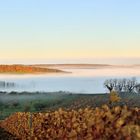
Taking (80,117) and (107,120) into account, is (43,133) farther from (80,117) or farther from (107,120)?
(107,120)

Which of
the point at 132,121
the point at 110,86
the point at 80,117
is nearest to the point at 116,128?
the point at 132,121

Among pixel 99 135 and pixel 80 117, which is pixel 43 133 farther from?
pixel 99 135

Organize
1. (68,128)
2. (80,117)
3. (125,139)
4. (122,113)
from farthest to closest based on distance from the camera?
1. (80,117)
2. (68,128)
3. (122,113)
4. (125,139)

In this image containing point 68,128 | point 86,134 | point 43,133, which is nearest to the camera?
point 86,134

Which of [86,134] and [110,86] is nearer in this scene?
[86,134]

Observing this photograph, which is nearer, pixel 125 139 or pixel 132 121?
pixel 125 139

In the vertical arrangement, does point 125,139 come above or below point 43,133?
above

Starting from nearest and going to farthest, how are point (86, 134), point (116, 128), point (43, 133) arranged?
point (116, 128), point (86, 134), point (43, 133)

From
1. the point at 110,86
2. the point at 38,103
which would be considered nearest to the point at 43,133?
the point at 38,103

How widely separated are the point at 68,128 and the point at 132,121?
4118 millimetres

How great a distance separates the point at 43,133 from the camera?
18312mm

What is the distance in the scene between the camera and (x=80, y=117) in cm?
1368

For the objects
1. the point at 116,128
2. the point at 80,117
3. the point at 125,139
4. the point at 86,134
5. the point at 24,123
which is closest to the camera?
the point at 125,139

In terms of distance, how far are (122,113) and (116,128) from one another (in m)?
0.67
